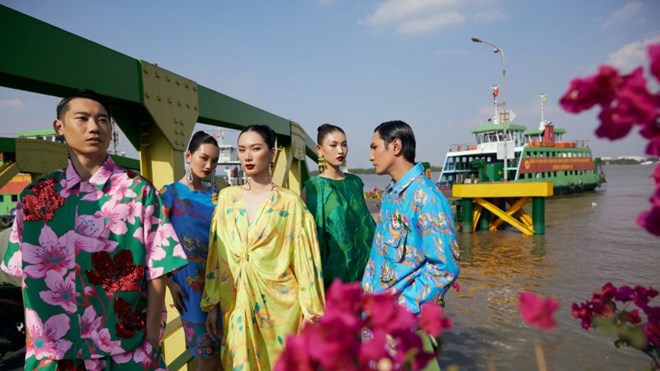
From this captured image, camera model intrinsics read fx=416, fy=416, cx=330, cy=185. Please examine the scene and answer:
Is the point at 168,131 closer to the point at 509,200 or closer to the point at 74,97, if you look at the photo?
the point at 74,97

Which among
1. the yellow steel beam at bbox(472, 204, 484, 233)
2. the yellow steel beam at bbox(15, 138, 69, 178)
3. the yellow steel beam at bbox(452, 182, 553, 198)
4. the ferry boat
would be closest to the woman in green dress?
the yellow steel beam at bbox(15, 138, 69, 178)

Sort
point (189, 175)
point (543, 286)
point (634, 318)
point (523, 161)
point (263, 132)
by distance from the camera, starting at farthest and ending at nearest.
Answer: point (523, 161) → point (543, 286) → point (189, 175) → point (263, 132) → point (634, 318)

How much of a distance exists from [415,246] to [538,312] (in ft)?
5.06

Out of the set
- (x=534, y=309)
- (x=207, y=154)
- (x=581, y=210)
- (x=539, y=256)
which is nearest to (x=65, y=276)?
A: (x=207, y=154)

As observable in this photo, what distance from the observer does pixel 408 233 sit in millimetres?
2061

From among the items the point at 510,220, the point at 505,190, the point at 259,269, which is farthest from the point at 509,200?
the point at 259,269

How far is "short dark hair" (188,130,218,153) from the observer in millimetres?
2695

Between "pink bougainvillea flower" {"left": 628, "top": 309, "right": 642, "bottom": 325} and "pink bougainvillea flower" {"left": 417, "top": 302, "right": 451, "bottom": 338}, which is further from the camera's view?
"pink bougainvillea flower" {"left": 628, "top": 309, "right": 642, "bottom": 325}

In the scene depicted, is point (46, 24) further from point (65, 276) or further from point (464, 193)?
point (464, 193)

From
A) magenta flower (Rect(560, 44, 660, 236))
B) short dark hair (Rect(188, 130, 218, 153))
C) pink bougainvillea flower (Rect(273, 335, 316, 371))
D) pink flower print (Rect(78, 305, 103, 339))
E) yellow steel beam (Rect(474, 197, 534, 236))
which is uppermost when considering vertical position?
short dark hair (Rect(188, 130, 218, 153))

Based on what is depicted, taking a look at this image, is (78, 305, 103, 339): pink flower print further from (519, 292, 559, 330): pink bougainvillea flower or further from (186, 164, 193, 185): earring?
(519, 292, 559, 330): pink bougainvillea flower

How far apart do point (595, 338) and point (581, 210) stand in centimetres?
1500

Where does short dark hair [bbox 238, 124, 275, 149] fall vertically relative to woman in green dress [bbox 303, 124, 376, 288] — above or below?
above

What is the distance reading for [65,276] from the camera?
1.53 metres
